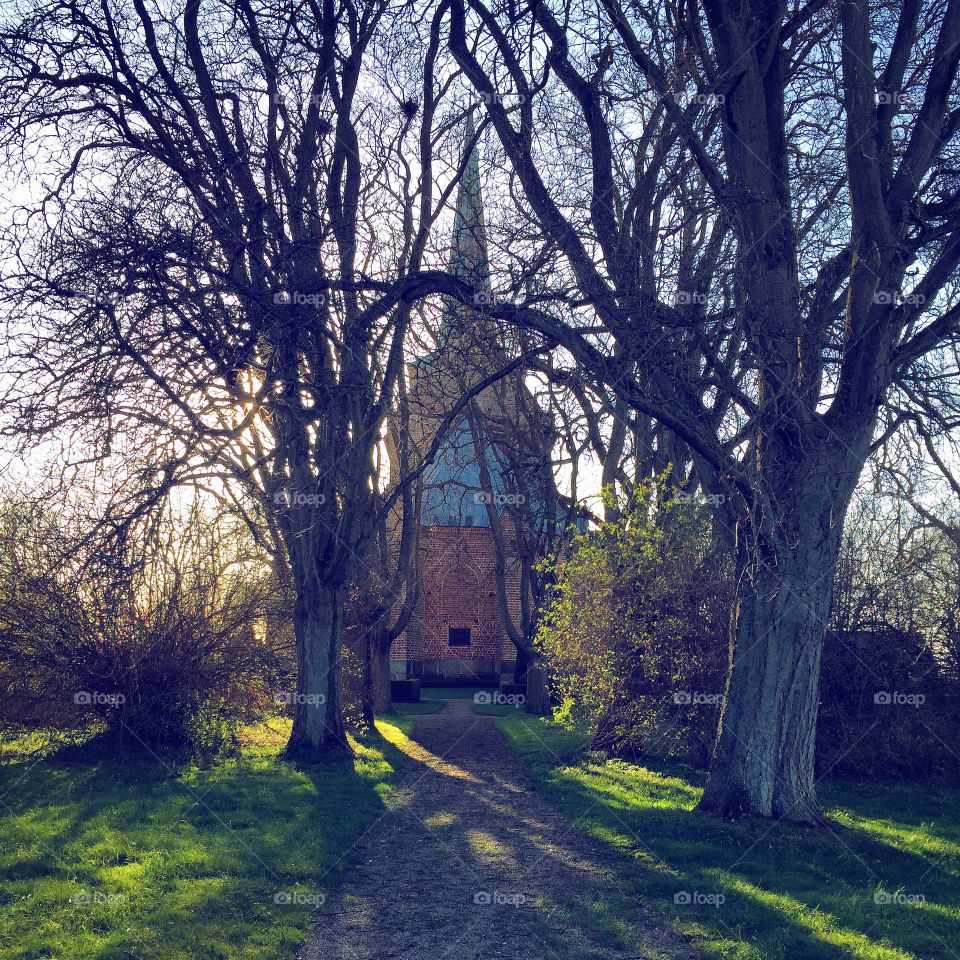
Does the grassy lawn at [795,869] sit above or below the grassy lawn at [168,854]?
below

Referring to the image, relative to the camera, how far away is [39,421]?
8461 mm

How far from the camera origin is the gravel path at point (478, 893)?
5.71 meters

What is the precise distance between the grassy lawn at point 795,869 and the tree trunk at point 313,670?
4.14 m

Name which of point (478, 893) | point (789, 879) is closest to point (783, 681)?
point (789, 879)

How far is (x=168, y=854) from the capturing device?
24.6 feet

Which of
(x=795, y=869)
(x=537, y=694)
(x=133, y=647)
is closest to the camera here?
(x=795, y=869)

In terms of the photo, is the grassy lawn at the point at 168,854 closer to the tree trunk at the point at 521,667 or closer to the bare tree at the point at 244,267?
the bare tree at the point at 244,267

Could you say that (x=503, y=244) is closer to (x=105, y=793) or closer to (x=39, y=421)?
(x=39, y=421)

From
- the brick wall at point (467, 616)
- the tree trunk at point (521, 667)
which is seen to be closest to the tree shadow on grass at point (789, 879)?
the tree trunk at point (521, 667)

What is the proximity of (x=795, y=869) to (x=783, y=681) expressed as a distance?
1.90 m

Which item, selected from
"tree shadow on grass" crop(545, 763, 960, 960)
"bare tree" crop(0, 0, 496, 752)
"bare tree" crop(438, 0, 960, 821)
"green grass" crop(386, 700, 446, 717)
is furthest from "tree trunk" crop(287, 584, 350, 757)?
"green grass" crop(386, 700, 446, 717)

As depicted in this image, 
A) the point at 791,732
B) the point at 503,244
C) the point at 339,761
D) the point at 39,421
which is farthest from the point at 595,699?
the point at 39,421

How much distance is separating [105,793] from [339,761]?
416 centimetres

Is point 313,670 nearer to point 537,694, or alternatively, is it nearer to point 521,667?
point 537,694
